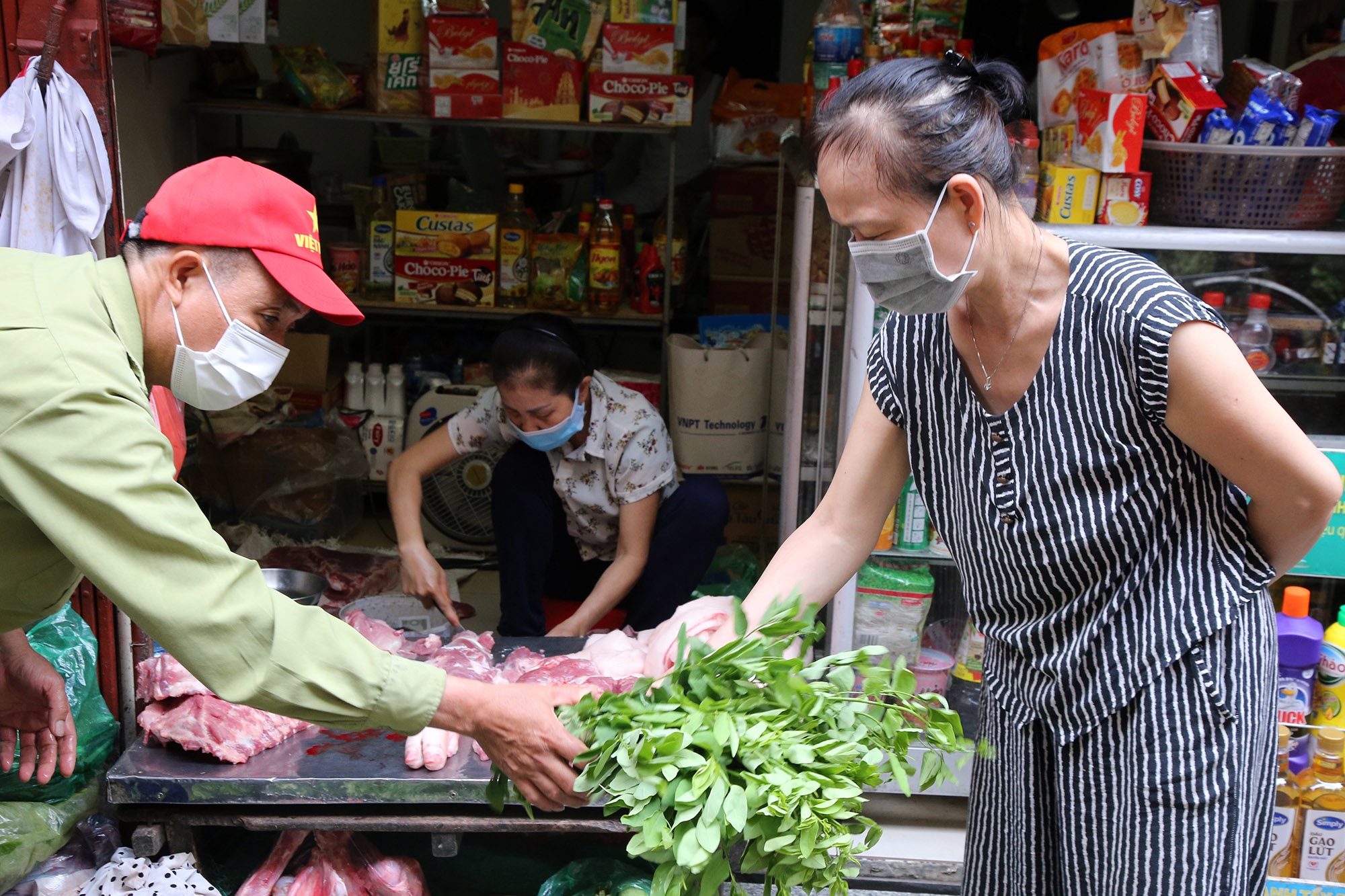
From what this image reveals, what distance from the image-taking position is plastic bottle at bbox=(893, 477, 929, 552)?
3016 millimetres

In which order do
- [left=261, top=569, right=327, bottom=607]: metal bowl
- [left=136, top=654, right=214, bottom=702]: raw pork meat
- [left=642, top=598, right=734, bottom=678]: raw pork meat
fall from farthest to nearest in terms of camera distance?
[left=261, top=569, right=327, bottom=607]: metal bowl → [left=136, top=654, right=214, bottom=702]: raw pork meat → [left=642, top=598, right=734, bottom=678]: raw pork meat

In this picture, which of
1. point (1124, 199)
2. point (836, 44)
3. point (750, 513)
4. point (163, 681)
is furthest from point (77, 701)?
Answer: point (750, 513)

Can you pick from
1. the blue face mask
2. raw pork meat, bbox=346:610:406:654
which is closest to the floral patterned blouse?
the blue face mask

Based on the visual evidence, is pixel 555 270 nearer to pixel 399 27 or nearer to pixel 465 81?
pixel 465 81

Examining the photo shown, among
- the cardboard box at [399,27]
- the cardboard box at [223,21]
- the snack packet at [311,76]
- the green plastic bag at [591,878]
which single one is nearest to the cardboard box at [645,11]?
the cardboard box at [399,27]

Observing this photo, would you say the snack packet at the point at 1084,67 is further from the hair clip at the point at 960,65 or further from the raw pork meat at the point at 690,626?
the raw pork meat at the point at 690,626

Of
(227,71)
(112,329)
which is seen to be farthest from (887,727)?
(227,71)

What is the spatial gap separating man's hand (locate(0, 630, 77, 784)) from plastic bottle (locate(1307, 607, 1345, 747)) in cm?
281

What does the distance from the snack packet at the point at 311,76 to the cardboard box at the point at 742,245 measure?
1.72m

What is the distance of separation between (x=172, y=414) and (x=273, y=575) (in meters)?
0.73

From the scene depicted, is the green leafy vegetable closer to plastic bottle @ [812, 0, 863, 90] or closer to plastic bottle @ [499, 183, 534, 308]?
plastic bottle @ [812, 0, 863, 90]

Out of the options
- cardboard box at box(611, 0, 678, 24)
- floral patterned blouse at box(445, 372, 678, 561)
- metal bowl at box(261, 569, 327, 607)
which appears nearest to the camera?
metal bowl at box(261, 569, 327, 607)

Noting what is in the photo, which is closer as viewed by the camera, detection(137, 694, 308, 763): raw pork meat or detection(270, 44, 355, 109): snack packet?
detection(137, 694, 308, 763): raw pork meat

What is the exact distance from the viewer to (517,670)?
9.48 ft
